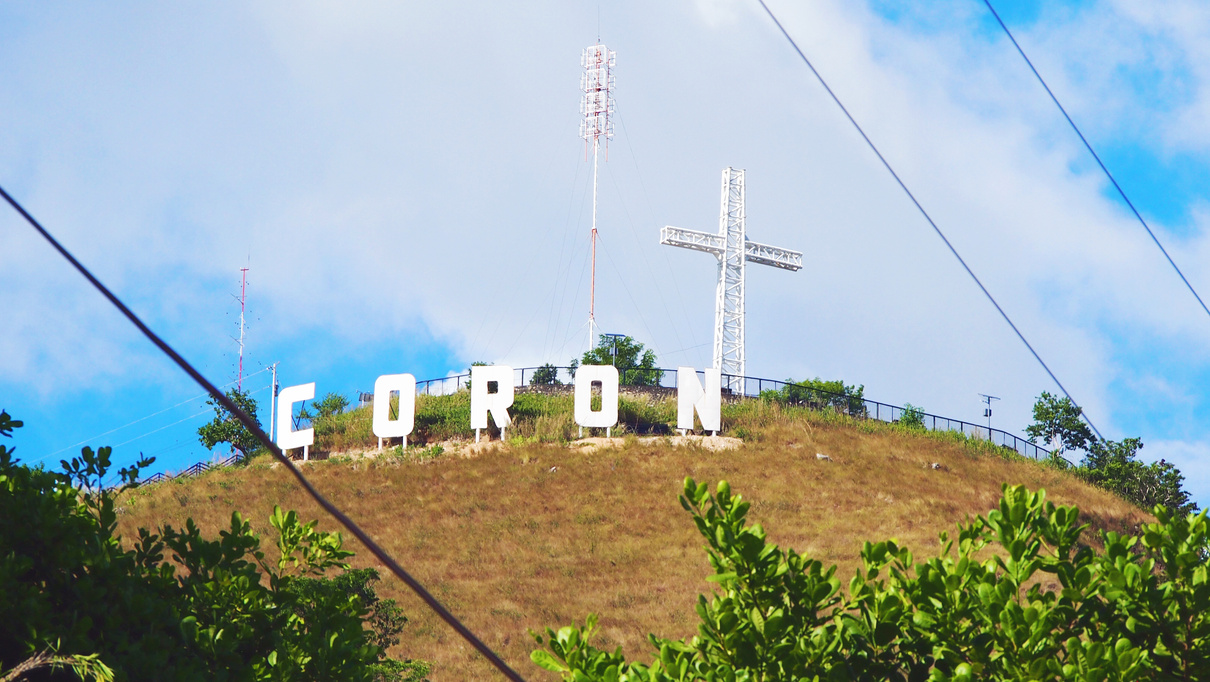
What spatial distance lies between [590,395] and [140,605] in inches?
1480

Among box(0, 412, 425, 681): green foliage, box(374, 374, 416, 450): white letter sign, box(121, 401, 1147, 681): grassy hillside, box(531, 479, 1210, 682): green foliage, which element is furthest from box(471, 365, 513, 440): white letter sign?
box(531, 479, 1210, 682): green foliage

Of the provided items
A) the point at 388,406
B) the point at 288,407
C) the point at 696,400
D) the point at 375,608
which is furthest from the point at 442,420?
the point at 375,608

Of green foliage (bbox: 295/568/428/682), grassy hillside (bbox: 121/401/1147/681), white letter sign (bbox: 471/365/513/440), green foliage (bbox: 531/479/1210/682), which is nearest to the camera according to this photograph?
green foliage (bbox: 531/479/1210/682)

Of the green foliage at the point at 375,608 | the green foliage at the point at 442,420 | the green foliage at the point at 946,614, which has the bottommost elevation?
the green foliage at the point at 375,608

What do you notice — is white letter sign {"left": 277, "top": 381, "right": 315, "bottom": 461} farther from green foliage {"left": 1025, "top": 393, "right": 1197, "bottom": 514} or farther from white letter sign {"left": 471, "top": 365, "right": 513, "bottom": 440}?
green foliage {"left": 1025, "top": 393, "right": 1197, "bottom": 514}

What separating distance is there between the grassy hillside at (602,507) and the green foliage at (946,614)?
1864cm

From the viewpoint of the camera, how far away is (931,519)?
123ft

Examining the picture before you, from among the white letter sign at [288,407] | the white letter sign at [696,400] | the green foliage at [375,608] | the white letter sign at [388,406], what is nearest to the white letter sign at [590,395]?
the white letter sign at [696,400]

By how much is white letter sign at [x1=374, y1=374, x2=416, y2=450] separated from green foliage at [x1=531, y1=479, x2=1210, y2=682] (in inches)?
1608

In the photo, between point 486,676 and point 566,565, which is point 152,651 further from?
point 566,565

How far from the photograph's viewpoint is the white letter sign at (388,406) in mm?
46594

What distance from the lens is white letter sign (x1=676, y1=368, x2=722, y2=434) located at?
46000mm

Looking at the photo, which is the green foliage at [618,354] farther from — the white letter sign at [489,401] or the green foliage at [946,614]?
the green foliage at [946,614]

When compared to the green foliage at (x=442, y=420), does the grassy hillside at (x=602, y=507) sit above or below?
below
